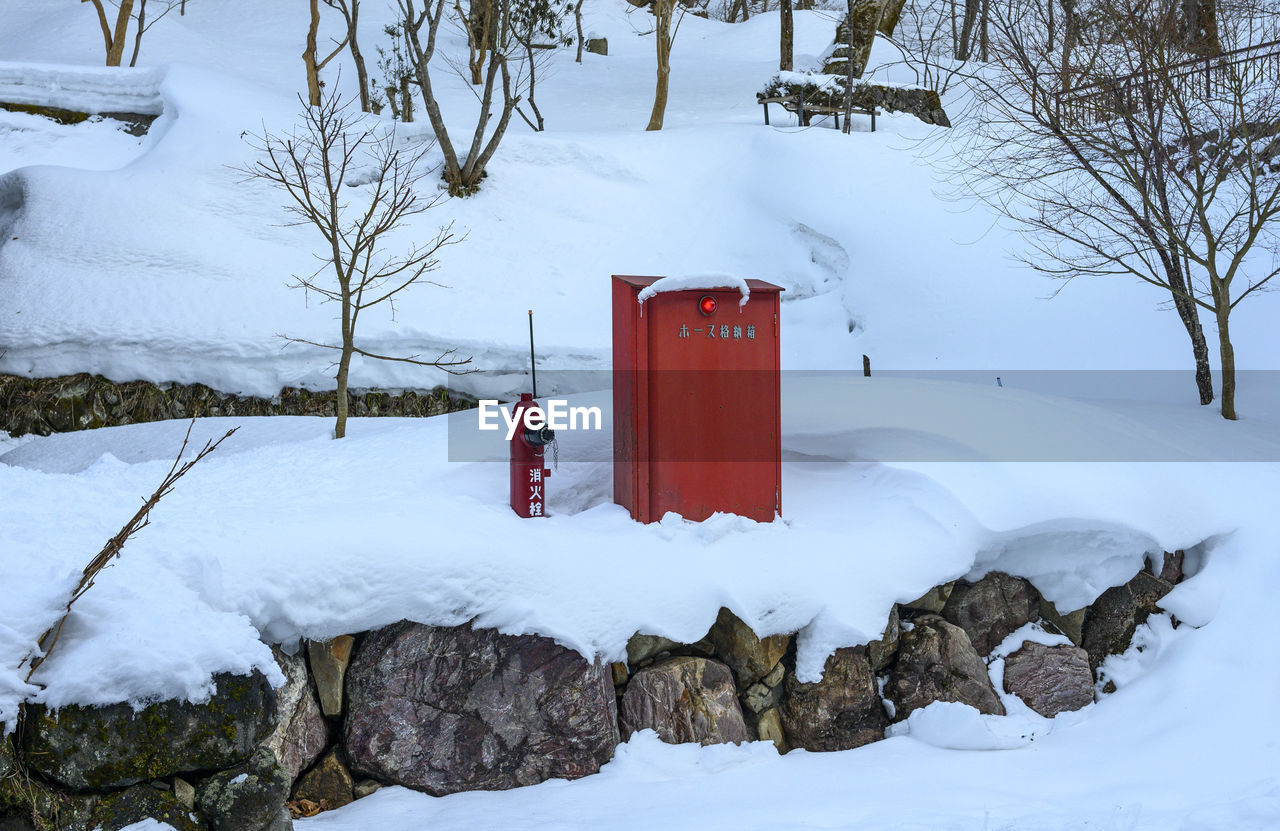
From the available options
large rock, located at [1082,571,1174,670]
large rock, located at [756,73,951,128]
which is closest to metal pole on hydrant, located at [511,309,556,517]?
large rock, located at [1082,571,1174,670]

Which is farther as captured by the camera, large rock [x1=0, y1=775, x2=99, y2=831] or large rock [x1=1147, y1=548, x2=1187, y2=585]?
large rock [x1=1147, y1=548, x2=1187, y2=585]

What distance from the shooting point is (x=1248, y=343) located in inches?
375

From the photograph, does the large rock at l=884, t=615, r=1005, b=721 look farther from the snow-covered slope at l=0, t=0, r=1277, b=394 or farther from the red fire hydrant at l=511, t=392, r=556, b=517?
the snow-covered slope at l=0, t=0, r=1277, b=394

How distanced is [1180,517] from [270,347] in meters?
7.51

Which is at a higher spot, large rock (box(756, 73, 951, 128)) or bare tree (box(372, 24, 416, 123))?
bare tree (box(372, 24, 416, 123))

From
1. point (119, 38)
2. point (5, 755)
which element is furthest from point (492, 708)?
point (119, 38)

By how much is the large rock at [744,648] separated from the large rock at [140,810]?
2346 millimetres

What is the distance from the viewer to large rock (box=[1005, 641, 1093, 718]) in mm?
4883

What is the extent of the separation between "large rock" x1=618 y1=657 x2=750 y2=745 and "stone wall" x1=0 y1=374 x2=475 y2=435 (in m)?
5.49

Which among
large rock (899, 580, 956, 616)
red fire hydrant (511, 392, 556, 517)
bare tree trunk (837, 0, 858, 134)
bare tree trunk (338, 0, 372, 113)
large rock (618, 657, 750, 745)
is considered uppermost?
bare tree trunk (338, 0, 372, 113)

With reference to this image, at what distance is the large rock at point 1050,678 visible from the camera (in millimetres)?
4883

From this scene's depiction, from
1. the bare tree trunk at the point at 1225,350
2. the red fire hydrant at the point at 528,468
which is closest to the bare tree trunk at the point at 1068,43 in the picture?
the bare tree trunk at the point at 1225,350

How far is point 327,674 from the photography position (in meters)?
4.03

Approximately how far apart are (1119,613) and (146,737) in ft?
15.3
